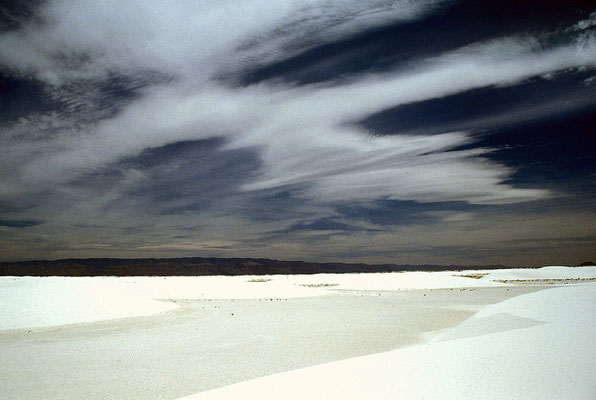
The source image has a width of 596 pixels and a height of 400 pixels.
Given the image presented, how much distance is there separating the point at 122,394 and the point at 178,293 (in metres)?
30.7

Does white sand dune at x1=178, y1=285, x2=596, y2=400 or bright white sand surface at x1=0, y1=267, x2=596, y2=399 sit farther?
bright white sand surface at x1=0, y1=267, x2=596, y2=399

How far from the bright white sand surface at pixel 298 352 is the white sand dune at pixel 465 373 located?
0.02m

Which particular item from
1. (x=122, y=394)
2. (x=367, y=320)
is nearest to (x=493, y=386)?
(x=122, y=394)

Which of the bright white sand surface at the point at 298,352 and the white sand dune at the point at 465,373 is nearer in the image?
the white sand dune at the point at 465,373

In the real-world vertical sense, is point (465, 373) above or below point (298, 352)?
above

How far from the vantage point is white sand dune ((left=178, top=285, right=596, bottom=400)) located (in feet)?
20.2

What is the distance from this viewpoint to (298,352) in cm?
1134

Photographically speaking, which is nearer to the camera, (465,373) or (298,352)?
(465,373)

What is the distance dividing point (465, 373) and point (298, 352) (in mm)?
5288

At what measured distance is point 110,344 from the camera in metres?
12.6

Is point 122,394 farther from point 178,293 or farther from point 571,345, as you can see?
point 178,293

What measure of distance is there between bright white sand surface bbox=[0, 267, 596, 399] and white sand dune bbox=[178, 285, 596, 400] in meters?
0.02

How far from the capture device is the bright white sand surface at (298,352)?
22.0ft

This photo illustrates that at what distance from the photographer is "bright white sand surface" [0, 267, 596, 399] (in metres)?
6.70
